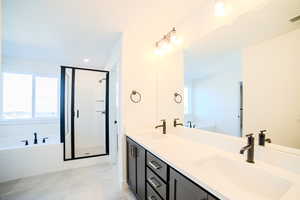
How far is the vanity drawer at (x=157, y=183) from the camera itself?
1202 millimetres

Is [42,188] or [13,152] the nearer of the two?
[42,188]

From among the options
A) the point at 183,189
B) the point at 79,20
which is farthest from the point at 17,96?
the point at 183,189

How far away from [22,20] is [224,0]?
2338 mm

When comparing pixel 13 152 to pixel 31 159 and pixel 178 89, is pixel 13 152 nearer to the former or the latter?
pixel 31 159

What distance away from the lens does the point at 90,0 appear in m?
1.50

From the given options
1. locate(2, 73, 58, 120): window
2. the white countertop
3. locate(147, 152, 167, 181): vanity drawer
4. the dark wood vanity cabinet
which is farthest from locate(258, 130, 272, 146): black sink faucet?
locate(2, 73, 58, 120): window

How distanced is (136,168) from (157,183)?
524 mm

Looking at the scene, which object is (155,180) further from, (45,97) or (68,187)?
(45,97)

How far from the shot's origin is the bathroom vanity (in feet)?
2.99

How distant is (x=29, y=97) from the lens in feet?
12.0

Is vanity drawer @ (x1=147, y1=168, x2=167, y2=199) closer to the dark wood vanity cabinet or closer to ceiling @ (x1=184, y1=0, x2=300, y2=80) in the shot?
the dark wood vanity cabinet

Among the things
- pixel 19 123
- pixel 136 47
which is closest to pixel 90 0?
pixel 136 47

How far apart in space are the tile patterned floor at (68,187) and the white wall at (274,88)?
1761mm

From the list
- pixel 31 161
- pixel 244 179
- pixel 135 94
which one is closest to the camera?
pixel 244 179
